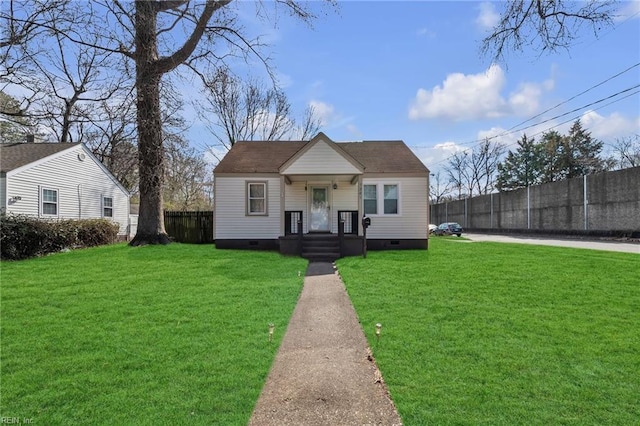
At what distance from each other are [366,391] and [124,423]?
2.08m

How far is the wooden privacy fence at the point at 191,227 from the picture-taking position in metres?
18.1

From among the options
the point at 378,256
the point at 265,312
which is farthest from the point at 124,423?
the point at 378,256

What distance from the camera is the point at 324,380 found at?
3.62 meters

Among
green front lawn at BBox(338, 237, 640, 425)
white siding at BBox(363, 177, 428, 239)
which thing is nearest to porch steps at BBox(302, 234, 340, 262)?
white siding at BBox(363, 177, 428, 239)

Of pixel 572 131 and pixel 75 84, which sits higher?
pixel 572 131

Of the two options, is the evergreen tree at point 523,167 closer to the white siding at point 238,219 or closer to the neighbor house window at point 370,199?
the neighbor house window at point 370,199

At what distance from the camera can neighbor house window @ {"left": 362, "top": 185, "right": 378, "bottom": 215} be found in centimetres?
1453

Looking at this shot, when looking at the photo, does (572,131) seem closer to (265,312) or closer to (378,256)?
(378,256)

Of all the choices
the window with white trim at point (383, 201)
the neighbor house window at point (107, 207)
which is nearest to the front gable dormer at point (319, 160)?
the window with white trim at point (383, 201)

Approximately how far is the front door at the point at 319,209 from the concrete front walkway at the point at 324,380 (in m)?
9.06

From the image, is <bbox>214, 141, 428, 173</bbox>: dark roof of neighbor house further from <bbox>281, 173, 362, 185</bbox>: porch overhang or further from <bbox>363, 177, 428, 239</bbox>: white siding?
<bbox>281, 173, 362, 185</bbox>: porch overhang

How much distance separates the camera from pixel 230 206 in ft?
47.2

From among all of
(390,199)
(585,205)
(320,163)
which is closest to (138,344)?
(320,163)

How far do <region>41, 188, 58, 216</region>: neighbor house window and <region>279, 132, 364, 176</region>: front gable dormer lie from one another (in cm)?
1066
